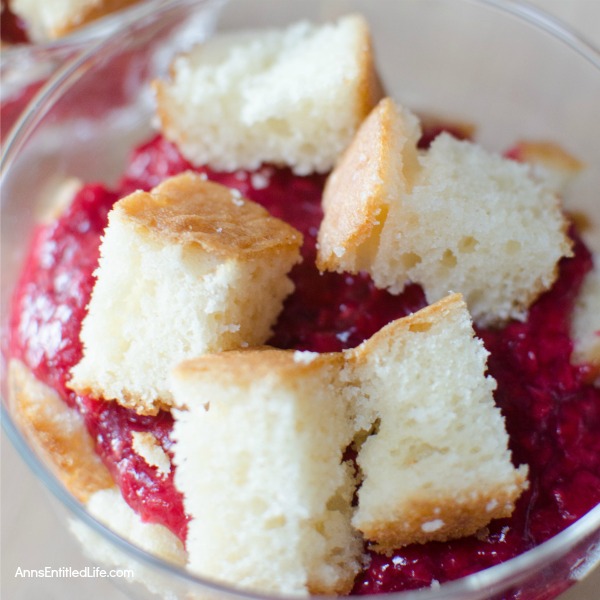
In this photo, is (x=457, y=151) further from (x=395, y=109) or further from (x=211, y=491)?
(x=211, y=491)

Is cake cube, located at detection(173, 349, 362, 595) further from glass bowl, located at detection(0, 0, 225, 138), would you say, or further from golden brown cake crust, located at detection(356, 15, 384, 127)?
glass bowl, located at detection(0, 0, 225, 138)

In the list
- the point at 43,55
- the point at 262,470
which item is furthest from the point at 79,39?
the point at 262,470

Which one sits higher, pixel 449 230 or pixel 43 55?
pixel 43 55

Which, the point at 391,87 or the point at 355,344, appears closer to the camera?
the point at 355,344

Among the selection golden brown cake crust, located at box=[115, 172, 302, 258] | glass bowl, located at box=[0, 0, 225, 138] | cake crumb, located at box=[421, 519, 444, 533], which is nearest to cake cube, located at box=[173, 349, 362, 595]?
cake crumb, located at box=[421, 519, 444, 533]

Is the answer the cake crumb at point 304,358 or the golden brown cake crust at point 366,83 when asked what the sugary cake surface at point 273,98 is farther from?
the cake crumb at point 304,358

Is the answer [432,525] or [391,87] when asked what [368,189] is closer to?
[432,525]

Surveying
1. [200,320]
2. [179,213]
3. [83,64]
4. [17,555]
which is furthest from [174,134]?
[17,555]
